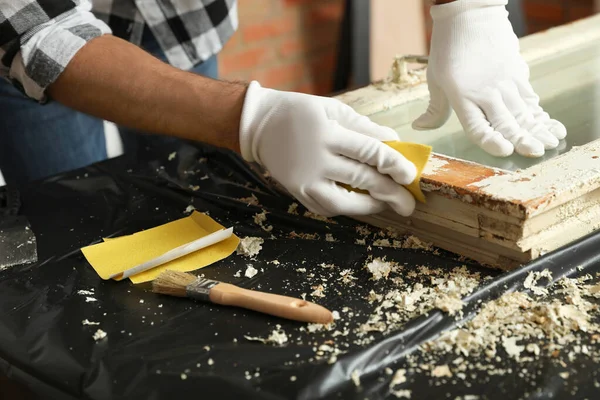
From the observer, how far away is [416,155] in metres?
1.00

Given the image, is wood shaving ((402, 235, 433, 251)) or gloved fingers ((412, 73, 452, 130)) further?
gloved fingers ((412, 73, 452, 130))

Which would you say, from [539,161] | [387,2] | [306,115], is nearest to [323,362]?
[306,115]

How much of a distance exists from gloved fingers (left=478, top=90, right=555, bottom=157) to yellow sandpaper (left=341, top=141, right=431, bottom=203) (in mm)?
184

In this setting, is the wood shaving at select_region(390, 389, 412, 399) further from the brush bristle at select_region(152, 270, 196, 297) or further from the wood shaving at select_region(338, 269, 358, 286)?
the brush bristle at select_region(152, 270, 196, 297)

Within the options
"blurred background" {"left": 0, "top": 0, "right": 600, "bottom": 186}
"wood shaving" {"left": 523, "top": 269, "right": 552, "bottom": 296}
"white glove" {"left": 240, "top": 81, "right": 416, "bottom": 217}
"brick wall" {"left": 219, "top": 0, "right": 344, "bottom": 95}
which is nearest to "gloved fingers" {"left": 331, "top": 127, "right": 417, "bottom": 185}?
"white glove" {"left": 240, "top": 81, "right": 416, "bottom": 217}

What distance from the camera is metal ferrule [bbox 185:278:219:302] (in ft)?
3.00

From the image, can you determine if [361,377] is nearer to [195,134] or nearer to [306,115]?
[306,115]

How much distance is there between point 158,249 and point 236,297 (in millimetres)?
254

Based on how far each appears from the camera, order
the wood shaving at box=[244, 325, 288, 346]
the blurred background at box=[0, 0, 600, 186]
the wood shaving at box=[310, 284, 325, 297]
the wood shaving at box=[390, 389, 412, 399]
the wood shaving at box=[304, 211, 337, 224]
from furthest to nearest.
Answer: the blurred background at box=[0, 0, 600, 186], the wood shaving at box=[304, 211, 337, 224], the wood shaving at box=[310, 284, 325, 297], the wood shaving at box=[244, 325, 288, 346], the wood shaving at box=[390, 389, 412, 399]

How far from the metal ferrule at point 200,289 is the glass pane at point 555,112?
478 millimetres

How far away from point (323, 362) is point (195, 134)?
21.0 inches

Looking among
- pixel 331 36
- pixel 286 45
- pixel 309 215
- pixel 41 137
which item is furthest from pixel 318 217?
pixel 331 36

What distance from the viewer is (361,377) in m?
0.74

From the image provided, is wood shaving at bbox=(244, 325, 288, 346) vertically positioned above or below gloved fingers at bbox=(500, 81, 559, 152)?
below
